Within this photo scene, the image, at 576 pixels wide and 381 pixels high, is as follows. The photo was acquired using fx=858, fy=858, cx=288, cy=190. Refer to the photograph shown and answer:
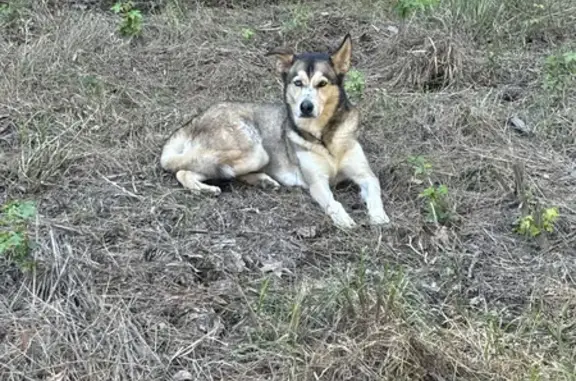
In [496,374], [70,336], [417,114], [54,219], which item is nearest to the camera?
[496,374]

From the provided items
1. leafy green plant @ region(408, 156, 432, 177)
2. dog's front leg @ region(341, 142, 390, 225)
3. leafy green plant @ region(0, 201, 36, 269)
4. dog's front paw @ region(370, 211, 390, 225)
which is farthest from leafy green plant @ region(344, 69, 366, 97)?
leafy green plant @ region(0, 201, 36, 269)

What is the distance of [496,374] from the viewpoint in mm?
3715

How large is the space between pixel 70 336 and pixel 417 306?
1.65 m

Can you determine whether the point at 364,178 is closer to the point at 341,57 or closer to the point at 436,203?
the point at 436,203

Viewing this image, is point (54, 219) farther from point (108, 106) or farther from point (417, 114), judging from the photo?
point (417, 114)

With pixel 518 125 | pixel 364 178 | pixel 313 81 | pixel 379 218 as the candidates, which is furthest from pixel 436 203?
pixel 518 125

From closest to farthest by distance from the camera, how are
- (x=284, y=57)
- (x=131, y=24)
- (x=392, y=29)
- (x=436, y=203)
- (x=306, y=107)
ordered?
(x=436, y=203)
(x=306, y=107)
(x=284, y=57)
(x=131, y=24)
(x=392, y=29)

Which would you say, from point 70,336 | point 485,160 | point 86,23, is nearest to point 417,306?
point 70,336

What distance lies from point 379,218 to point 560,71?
2.79 m

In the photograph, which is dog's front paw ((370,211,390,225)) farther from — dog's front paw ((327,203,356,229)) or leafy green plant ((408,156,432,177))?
leafy green plant ((408,156,432,177))

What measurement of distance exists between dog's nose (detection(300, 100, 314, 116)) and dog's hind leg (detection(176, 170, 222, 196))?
2.52 feet

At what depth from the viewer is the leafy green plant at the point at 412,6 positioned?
807 centimetres

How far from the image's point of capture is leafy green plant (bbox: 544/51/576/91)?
6.85 m

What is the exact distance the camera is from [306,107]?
5598 mm
